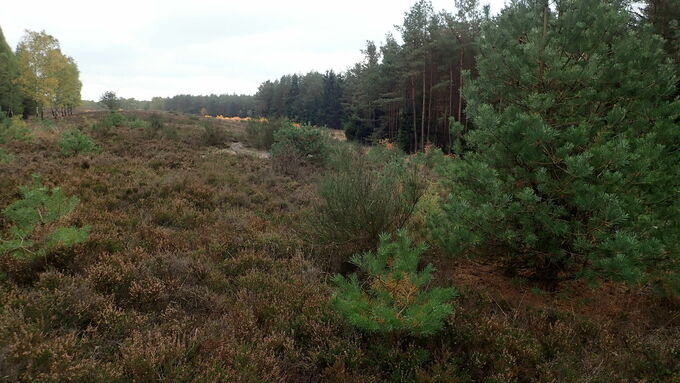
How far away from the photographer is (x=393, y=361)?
2721 millimetres

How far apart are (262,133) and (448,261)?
41.1 ft

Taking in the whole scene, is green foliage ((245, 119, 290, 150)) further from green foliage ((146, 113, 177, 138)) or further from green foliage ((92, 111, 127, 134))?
green foliage ((92, 111, 127, 134))

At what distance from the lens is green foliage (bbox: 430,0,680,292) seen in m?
3.35

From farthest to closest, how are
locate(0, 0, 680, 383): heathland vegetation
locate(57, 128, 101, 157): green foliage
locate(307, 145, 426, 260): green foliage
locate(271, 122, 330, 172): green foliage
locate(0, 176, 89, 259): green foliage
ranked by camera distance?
locate(271, 122, 330, 172): green foliage
locate(57, 128, 101, 157): green foliage
locate(307, 145, 426, 260): green foliage
locate(0, 176, 89, 259): green foliage
locate(0, 0, 680, 383): heathland vegetation

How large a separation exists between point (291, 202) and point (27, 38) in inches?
1515

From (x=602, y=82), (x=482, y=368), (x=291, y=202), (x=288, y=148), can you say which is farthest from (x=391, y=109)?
(x=482, y=368)

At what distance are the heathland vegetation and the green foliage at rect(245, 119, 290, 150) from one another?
9290 mm

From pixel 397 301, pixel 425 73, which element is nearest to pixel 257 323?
pixel 397 301

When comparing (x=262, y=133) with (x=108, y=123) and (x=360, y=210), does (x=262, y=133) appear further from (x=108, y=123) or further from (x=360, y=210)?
(x=360, y=210)

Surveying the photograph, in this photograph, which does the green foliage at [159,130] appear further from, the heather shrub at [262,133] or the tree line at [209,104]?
the tree line at [209,104]

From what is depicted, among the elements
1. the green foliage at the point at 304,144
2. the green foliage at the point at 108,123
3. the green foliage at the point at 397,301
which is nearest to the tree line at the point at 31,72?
the green foliage at the point at 108,123

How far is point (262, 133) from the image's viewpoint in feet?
51.4

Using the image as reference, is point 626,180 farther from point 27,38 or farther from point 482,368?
point 27,38

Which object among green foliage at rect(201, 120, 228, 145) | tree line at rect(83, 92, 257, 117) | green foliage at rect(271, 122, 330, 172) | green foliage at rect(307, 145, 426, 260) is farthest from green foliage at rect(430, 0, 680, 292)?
tree line at rect(83, 92, 257, 117)
